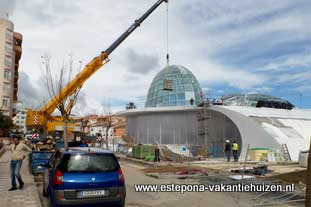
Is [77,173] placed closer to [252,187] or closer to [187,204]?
[187,204]

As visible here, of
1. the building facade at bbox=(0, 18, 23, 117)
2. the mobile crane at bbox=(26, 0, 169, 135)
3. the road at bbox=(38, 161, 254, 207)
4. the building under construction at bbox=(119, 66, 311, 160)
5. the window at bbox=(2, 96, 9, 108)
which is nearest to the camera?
the road at bbox=(38, 161, 254, 207)

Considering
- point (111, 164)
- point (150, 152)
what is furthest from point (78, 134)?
point (111, 164)

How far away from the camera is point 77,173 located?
22.2 ft

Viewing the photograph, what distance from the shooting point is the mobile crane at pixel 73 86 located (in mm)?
23375

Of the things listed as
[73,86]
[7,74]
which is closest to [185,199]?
[73,86]

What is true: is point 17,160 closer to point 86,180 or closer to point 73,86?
point 86,180

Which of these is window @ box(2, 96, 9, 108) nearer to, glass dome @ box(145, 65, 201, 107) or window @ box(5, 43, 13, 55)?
window @ box(5, 43, 13, 55)

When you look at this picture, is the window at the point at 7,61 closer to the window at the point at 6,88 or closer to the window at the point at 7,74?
the window at the point at 7,74

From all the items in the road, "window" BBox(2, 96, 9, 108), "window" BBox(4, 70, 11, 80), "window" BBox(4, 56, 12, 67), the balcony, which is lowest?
the road

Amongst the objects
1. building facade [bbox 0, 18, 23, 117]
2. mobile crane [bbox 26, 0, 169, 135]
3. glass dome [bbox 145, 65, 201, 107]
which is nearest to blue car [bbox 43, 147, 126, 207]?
mobile crane [bbox 26, 0, 169, 135]

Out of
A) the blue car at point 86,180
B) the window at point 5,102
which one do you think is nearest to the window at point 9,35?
the window at point 5,102

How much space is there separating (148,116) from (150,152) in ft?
56.3

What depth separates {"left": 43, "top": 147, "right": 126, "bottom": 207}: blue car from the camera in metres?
6.61

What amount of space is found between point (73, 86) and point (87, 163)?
675 inches
